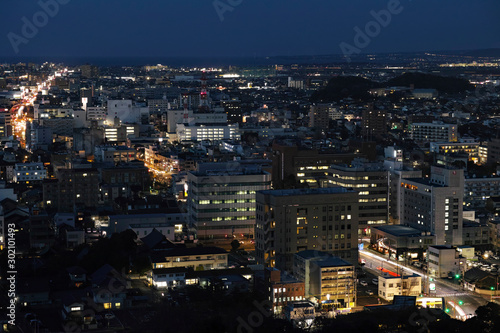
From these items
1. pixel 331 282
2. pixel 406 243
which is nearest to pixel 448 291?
pixel 331 282

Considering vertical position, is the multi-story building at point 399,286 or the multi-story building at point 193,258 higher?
the multi-story building at point 193,258

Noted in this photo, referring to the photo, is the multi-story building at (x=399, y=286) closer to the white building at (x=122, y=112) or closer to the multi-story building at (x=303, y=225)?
the multi-story building at (x=303, y=225)

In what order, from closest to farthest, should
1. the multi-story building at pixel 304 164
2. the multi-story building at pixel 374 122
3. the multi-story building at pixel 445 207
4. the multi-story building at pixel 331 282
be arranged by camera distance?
the multi-story building at pixel 331 282
the multi-story building at pixel 445 207
the multi-story building at pixel 304 164
the multi-story building at pixel 374 122

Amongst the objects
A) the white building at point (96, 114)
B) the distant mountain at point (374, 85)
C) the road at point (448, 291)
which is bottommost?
the road at point (448, 291)

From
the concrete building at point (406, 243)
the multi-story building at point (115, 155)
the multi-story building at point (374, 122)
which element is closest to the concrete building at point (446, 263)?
the concrete building at point (406, 243)

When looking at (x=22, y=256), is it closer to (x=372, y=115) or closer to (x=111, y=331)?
(x=111, y=331)

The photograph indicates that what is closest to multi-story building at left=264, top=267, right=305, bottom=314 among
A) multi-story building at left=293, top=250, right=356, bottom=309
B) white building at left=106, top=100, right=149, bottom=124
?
multi-story building at left=293, top=250, right=356, bottom=309

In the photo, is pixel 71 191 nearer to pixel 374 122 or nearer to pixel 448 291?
pixel 448 291
